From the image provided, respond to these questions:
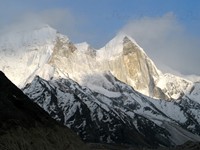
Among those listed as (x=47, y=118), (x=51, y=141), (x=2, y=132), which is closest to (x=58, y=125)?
(x=47, y=118)

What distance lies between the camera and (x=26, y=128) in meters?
147

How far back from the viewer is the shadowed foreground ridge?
13788 cm

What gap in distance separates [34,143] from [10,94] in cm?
2594

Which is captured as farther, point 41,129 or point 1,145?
point 41,129

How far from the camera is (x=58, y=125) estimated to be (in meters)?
166

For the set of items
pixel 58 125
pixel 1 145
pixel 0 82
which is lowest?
pixel 1 145

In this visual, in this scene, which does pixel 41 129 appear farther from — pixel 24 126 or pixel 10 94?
pixel 10 94

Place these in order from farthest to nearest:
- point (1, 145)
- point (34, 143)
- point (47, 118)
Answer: point (47, 118), point (34, 143), point (1, 145)

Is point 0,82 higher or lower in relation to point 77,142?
higher

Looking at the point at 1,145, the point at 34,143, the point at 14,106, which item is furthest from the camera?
the point at 14,106

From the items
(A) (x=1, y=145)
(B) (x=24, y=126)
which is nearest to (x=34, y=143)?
(B) (x=24, y=126)

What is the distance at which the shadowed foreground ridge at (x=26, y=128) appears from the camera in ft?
452

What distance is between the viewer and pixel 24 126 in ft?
482

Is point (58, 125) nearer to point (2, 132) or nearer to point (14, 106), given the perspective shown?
point (14, 106)
